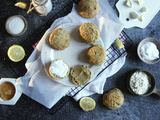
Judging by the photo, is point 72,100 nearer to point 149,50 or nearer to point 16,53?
point 16,53

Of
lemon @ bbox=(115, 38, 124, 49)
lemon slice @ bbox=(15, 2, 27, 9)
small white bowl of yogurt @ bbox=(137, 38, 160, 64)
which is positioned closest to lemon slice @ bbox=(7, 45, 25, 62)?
lemon slice @ bbox=(15, 2, 27, 9)

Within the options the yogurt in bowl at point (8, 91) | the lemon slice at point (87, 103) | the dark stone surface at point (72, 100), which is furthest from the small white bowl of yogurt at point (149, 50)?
the yogurt in bowl at point (8, 91)

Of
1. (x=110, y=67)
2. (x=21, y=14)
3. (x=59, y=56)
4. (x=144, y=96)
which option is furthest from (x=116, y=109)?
(x=21, y=14)

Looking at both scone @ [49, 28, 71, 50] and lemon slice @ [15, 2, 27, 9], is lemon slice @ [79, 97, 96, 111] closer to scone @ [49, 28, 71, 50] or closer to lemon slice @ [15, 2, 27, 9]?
scone @ [49, 28, 71, 50]

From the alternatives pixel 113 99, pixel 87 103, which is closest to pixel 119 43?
pixel 113 99

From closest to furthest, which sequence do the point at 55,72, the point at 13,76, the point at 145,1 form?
the point at 55,72, the point at 13,76, the point at 145,1

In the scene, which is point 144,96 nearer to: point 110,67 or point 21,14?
point 110,67

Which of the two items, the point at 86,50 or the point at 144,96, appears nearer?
the point at 86,50
